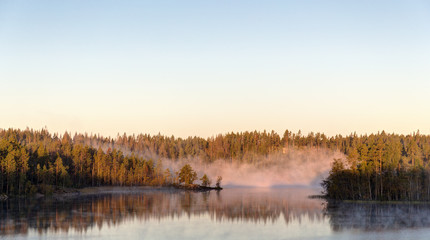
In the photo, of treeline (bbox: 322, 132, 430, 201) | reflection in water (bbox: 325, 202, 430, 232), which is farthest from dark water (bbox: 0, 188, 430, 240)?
treeline (bbox: 322, 132, 430, 201)

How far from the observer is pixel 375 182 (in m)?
121

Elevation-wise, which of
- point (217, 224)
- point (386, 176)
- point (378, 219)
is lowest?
point (378, 219)

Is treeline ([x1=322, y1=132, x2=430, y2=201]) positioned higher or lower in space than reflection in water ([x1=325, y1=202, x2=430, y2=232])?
higher

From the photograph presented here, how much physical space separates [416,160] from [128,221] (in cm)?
8546

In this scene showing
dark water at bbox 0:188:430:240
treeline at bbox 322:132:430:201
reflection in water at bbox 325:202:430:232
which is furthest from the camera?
treeline at bbox 322:132:430:201

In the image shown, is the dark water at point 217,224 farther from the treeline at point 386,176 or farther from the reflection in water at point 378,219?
the treeline at point 386,176

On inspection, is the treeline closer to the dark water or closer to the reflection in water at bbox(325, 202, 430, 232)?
the reflection in water at bbox(325, 202, 430, 232)

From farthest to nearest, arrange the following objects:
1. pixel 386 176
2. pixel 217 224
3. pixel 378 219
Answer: pixel 386 176 → pixel 378 219 → pixel 217 224

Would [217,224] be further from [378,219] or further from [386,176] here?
[386,176]

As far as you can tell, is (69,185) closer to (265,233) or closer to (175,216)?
(175,216)

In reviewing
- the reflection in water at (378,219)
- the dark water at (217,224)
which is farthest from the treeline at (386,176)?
the dark water at (217,224)

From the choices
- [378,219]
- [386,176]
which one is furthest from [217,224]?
[386,176]

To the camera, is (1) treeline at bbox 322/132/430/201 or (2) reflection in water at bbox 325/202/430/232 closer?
(2) reflection in water at bbox 325/202/430/232

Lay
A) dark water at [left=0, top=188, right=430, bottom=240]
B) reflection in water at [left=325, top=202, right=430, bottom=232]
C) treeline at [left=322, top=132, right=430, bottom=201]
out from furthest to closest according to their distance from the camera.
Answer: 1. treeline at [left=322, top=132, right=430, bottom=201]
2. reflection in water at [left=325, top=202, right=430, bottom=232]
3. dark water at [left=0, top=188, right=430, bottom=240]
